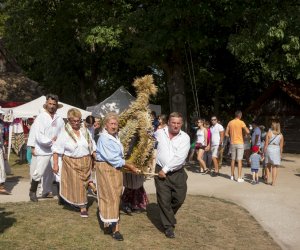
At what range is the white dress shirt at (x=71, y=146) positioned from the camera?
7277 mm

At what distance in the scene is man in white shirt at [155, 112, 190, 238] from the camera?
6.59m

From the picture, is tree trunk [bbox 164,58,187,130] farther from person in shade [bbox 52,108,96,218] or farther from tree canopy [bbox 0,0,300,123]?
person in shade [bbox 52,108,96,218]

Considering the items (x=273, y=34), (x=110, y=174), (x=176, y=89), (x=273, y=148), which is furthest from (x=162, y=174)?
(x=176, y=89)

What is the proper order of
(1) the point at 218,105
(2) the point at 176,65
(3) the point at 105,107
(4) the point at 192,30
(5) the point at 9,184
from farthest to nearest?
(1) the point at 218,105 < (3) the point at 105,107 < (2) the point at 176,65 < (4) the point at 192,30 < (5) the point at 9,184

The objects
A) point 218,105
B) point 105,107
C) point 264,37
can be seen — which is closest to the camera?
point 264,37

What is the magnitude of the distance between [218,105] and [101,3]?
38.4 feet

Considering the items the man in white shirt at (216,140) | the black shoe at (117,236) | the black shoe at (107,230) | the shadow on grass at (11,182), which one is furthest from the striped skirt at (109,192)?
the man in white shirt at (216,140)

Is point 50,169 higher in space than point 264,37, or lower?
lower

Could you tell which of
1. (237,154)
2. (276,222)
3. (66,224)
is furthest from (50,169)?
(237,154)

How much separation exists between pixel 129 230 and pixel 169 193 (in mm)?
846

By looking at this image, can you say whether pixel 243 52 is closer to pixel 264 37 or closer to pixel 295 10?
pixel 264 37

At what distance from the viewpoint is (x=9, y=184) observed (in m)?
11.1

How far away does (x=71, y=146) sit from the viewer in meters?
7.26

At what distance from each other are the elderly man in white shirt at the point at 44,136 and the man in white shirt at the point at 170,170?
2.41 metres
